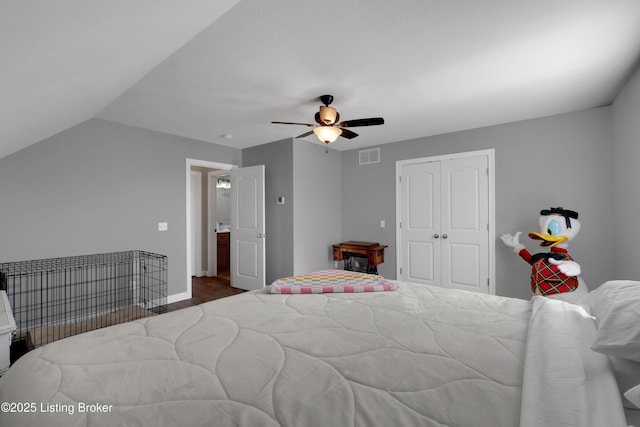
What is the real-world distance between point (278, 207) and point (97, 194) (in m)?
2.26

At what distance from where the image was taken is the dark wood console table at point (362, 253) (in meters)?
4.42

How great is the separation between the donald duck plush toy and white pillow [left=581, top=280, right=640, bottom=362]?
1.95 meters

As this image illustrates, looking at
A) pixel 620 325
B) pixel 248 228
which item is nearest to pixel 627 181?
pixel 620 325

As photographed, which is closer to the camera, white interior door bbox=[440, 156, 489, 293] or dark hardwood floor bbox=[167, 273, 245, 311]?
white interior door bbox=[440, 156, 489, 293]

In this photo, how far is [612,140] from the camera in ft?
10.3

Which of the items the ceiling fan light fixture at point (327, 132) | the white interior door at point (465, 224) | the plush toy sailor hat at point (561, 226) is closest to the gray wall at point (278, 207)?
the ceiling fan light fixture at point (327, 132)

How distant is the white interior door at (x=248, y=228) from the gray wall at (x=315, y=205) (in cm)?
55

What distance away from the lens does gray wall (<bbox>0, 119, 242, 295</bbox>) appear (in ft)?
9.66

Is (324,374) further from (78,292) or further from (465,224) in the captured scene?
(465,224)

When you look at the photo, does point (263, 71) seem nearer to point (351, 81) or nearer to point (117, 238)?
point (351, 81)

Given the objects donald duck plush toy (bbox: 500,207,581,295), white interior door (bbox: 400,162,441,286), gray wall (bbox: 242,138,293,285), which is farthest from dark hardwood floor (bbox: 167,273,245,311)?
donald duck plush toy (bbox: 500,207,581,295)

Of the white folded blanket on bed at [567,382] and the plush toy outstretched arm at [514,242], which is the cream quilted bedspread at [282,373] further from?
the plush toy outstretched arm at [514,242]

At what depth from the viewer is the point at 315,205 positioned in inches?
187

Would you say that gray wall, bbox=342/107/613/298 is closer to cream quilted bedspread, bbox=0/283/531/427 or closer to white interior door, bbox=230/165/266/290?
white interior door, bbox=230/165/266/290
